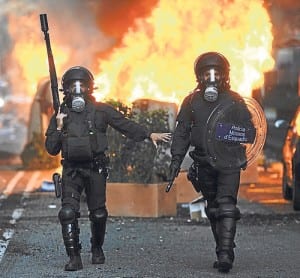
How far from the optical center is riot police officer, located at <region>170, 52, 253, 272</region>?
8.74m

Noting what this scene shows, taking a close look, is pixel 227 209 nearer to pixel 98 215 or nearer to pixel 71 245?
pixel 98 215

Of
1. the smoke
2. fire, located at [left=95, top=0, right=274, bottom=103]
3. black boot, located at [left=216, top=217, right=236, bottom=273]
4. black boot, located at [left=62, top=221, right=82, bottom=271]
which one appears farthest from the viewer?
the smoke

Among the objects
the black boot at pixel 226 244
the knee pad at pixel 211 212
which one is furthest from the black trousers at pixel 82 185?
the black boot at pixel 226 244

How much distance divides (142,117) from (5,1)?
800 inches

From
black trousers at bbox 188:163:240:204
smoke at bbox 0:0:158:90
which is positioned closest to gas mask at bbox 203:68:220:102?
black trousers at bbox 188:163:240:204

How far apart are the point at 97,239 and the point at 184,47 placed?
9.59m

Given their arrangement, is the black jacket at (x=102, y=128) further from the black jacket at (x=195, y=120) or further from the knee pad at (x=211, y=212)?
the knee pad at (x=211, y=212)

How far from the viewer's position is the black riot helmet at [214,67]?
348 inches

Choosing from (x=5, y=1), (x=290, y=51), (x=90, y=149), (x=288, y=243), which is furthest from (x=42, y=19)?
(x=5, y=1)

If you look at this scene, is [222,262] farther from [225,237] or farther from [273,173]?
[273,173]

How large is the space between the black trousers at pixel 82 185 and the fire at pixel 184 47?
6944 mm

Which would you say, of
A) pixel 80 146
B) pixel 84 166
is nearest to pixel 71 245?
pixel 84 166

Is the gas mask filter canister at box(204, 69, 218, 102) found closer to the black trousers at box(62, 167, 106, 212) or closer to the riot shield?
the riot shield

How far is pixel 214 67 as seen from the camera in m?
A: 8.83
